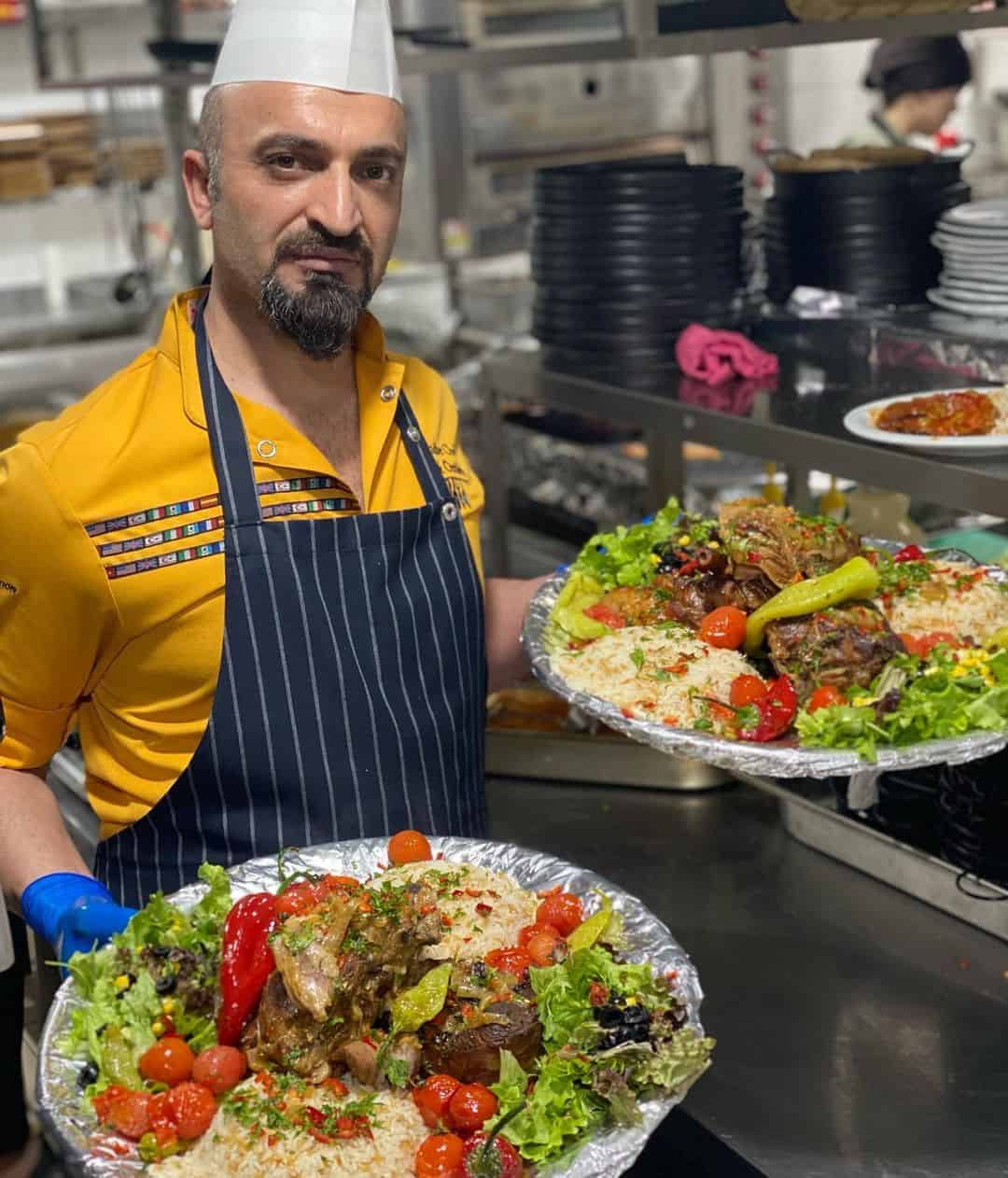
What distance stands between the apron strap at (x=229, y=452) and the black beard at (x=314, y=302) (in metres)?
0.12

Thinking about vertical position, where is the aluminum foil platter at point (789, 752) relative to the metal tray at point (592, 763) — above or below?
above

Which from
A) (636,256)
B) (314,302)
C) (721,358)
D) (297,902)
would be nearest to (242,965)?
(297,902)

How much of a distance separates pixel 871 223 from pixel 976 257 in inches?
10.7

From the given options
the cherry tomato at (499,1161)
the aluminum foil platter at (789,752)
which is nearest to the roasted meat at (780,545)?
the aluminum foil platter at (789,752)

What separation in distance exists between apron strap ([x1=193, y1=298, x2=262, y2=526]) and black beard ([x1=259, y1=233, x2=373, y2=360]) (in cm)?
12

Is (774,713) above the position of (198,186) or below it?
below

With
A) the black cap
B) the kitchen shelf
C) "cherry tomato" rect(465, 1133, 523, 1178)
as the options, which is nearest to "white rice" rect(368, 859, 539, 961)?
"cherry tomato" rect(465, 1133, 523, 1178)

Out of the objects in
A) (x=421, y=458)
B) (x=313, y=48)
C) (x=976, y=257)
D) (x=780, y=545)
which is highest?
(x=313, y=48)

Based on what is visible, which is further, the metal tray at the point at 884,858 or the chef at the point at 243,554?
the metal tray at the point at 884,858

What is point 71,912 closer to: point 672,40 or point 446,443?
point 446,443

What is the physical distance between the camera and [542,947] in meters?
1.60

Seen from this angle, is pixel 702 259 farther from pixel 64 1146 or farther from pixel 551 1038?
pixel 64 1146

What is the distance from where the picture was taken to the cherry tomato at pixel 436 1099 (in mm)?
1465

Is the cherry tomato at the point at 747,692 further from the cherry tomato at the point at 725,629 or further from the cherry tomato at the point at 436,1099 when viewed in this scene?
the cherry tomato at the point at 436,1099
